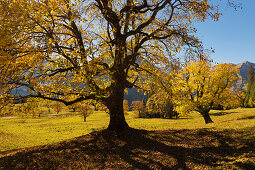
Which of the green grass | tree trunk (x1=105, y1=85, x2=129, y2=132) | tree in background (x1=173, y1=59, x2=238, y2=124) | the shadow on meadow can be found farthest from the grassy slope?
tree in background (x1=173, y1=59, x2=238, y2=124)

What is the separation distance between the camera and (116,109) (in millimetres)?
13680

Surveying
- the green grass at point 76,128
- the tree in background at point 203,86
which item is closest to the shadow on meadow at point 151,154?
the green grass at point 76,128

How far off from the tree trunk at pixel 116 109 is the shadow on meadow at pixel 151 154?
210 cm

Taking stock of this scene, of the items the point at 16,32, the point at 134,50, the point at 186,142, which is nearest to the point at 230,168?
the point at 186,142

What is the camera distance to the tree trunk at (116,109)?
44.2 ft

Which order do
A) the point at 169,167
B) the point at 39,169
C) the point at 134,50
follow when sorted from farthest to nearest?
1. the point at 134,50
2. the point at 39,169
3. the point at 169,167

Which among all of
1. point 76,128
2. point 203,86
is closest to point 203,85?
point 203,86

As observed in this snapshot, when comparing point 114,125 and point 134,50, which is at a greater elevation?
point 134,50

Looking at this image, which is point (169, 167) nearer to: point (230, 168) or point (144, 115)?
point (230, 168)

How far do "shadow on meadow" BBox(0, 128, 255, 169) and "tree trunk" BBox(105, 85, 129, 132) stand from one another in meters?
2.10

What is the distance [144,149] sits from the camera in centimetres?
973

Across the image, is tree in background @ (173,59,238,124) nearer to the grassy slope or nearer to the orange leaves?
the orange leaves

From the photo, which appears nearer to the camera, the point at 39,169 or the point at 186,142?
the point at 39,169

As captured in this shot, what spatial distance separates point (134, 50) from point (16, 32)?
8.05m
